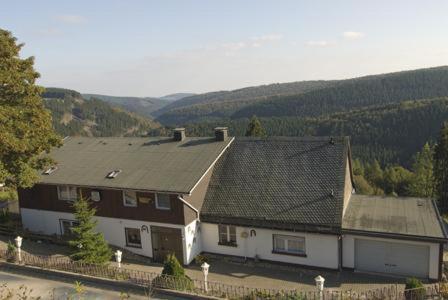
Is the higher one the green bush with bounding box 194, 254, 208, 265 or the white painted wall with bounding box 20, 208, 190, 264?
the white painted wall with bounding box 20, 208, 190, 264

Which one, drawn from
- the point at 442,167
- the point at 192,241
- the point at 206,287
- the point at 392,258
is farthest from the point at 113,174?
the point at 442,167

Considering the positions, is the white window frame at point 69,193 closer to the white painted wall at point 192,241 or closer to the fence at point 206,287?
the fence at point 206,287

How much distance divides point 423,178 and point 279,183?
195 ft

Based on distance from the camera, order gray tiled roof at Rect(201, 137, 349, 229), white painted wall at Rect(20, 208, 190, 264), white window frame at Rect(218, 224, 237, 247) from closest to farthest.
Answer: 1. gray tiled roof at Rect(201, 137, 349, 229)
2. white painted wall at Rect(20, 208, 190, 264)
3. white window frame at Rect(218, 224, 237, 247)

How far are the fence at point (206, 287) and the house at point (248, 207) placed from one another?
2742mm

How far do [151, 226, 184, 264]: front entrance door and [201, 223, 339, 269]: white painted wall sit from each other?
178 cm

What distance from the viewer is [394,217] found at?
22359mm

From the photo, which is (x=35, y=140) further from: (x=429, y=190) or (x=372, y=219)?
(x=429, y=190)

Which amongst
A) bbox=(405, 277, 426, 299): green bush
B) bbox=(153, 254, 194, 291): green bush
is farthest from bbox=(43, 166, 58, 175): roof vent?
bbox=(405, 277, 426, 299): green bush

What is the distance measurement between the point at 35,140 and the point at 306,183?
1648 cm

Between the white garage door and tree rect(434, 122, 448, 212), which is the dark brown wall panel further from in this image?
tree rect(434, 122, 448, 212)

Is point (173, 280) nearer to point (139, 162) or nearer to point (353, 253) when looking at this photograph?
point (353, 253)

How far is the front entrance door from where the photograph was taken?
2414 centimetres

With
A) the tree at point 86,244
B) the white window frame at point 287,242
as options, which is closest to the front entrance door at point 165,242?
the tree at point 86,244
